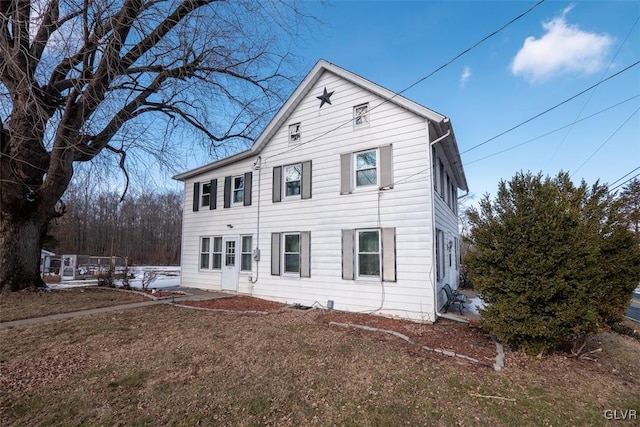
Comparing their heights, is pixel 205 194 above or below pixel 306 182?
above

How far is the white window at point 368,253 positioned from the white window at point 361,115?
3.17m

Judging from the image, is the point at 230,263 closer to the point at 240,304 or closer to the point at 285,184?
the point at 240,304

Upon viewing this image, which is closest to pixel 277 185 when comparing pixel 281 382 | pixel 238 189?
pixel 238 189

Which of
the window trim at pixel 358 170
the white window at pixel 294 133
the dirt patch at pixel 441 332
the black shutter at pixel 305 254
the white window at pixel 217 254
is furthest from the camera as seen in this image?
the white window at pixel 217 254

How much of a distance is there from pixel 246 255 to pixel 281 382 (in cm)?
783

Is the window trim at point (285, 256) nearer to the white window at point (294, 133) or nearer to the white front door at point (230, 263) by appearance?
the white front door at point (230, 263)

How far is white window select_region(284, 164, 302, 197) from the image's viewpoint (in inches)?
411

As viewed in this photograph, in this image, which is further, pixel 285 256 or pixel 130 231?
pixel 130 231

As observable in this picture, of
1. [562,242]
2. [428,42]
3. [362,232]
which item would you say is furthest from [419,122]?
[562,242]

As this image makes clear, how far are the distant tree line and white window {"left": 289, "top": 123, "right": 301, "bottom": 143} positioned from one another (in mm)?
30775

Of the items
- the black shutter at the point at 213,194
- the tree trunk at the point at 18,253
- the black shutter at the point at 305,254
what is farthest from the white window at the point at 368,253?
the tree trunk at the point at 18,253

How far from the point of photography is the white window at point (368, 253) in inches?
334

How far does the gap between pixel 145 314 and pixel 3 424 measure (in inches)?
198

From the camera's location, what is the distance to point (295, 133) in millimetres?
10648
